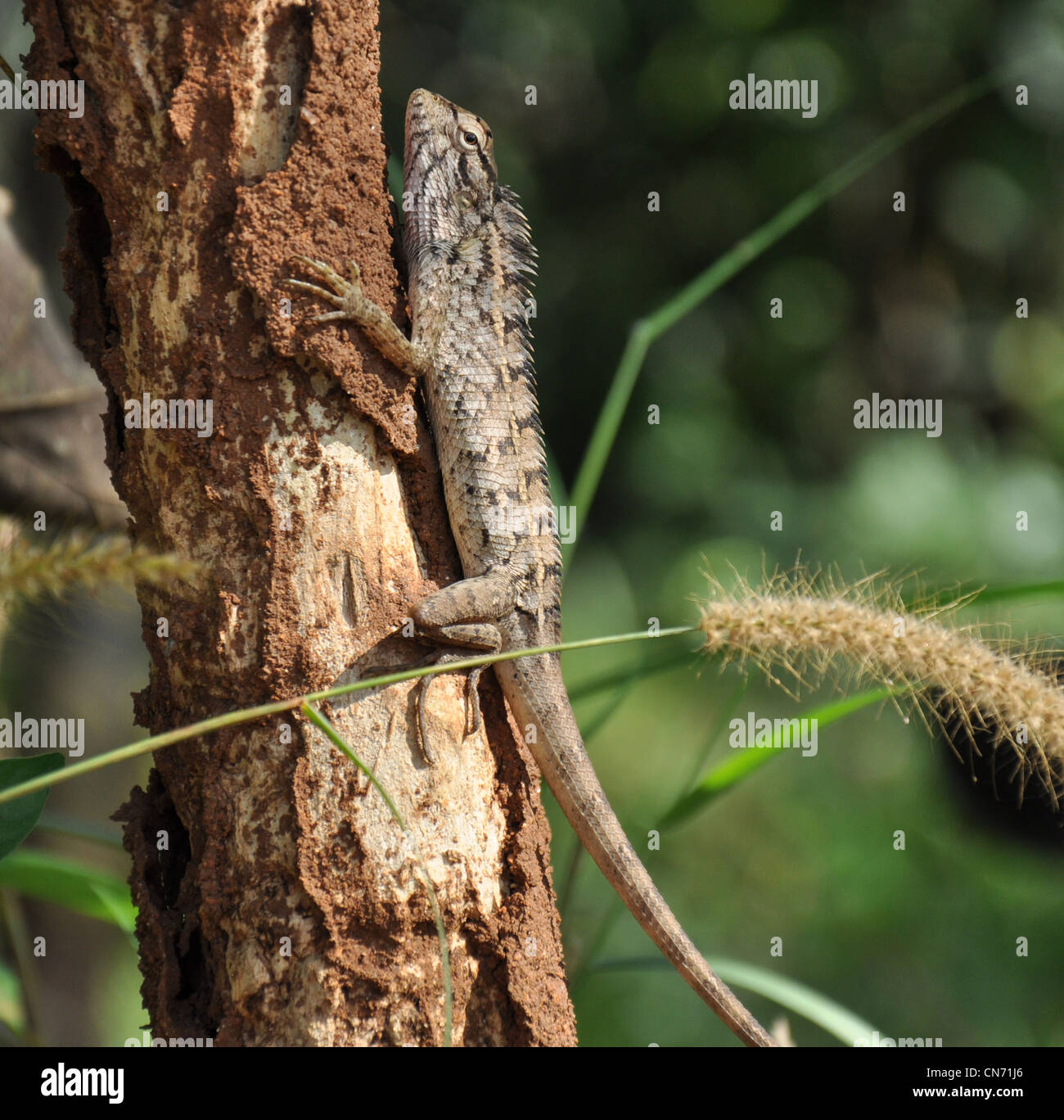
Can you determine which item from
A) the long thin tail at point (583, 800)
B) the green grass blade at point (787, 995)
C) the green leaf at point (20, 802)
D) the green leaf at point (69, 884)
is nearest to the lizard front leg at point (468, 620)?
the long thin tail at point (583, 800)

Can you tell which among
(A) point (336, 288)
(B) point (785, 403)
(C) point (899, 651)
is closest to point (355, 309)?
(A) point (336, 288)

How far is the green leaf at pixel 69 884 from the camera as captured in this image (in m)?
2.42

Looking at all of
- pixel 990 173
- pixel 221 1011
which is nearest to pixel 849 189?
pixel 990 173

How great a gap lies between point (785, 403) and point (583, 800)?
4.16 meters

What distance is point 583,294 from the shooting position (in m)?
6.14

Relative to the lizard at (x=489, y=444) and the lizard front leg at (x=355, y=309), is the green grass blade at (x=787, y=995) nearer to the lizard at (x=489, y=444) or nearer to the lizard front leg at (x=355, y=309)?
the lizard at (x=489, y=444)

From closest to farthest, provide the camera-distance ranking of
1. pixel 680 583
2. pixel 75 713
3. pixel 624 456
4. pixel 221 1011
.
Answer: pixel 221 1011
pixel 75 713
pixel 680 583
pixel 624 456

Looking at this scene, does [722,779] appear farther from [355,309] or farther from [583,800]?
[355,309]

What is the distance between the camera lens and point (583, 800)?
2.50 metres

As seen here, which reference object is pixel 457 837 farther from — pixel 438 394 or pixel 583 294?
pixel 583 294

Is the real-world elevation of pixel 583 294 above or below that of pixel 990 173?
below

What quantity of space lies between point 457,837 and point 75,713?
3596 mm

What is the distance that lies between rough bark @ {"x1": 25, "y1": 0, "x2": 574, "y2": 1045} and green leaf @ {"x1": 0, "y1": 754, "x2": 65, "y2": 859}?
1.03 feet

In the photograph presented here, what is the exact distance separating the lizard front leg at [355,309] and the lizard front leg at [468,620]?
1.84 ft
